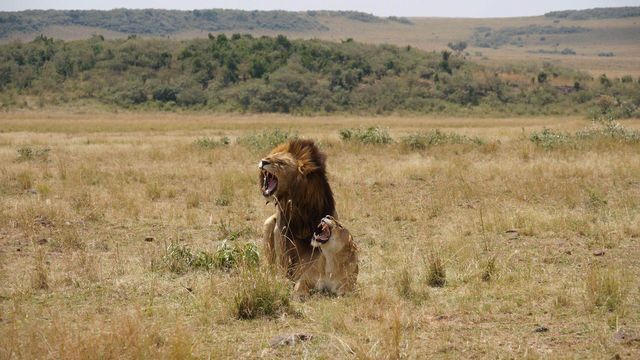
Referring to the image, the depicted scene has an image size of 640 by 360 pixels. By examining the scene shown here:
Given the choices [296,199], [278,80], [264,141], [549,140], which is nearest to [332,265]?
[296,199]

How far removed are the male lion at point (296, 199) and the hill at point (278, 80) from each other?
4853 centimetres

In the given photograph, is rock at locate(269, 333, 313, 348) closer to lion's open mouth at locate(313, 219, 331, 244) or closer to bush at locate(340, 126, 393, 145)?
lion's open mouth at locate(313, 219, 331, 244)

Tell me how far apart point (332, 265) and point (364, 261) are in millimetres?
1880

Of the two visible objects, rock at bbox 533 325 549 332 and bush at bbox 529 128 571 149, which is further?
bush at bbox 529 128 571 149

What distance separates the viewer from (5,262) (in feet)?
26.8

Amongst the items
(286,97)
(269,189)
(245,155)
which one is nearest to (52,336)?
(269,189)

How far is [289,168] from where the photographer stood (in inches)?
259

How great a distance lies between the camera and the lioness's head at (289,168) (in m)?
6.55

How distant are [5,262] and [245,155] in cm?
1171

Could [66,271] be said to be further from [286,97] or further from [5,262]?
[286,97]

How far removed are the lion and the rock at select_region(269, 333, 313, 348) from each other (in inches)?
44.3

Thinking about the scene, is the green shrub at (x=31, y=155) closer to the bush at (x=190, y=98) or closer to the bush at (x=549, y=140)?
the bush at (x=549, y=140)

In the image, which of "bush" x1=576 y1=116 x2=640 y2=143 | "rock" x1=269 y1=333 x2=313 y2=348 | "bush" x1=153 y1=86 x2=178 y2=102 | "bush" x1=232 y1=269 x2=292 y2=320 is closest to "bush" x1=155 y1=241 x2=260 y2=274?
"bush" x1=232 y1=269 x2=292 y2=320

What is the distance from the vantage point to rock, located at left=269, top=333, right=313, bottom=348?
527 centimetres
